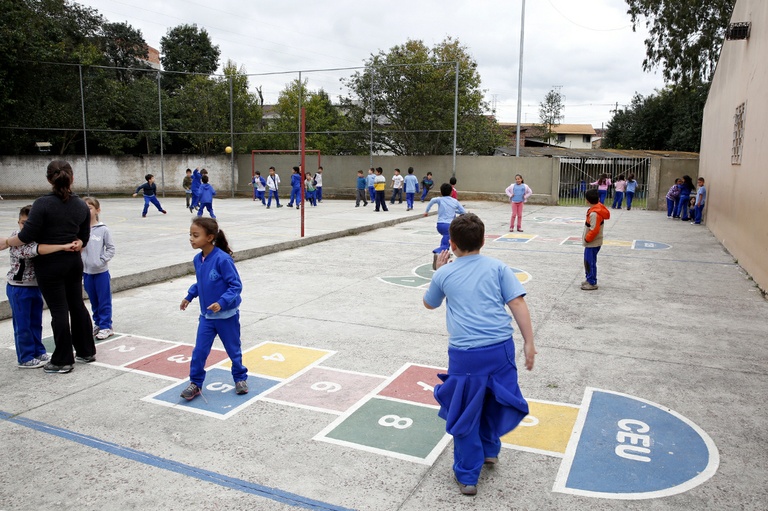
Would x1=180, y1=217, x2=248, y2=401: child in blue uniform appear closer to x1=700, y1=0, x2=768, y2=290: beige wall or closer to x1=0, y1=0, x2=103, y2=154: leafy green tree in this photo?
x1=700, y1=0, x2=768, y2=290: beige wall

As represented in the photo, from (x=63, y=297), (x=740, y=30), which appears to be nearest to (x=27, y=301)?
(x=63, y=297)

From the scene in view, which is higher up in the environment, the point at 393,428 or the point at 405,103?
the point at 405,103

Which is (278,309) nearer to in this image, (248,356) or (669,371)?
(248,356)

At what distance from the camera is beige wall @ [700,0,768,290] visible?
10602 millimetres

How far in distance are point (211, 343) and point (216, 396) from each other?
0.48m

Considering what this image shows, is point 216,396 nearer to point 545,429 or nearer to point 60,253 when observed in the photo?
point 60,253

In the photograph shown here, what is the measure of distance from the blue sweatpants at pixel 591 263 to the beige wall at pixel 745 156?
8.26 ft

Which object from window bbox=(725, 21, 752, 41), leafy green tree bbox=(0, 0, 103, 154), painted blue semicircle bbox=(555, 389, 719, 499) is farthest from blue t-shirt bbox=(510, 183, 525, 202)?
leafy green tree bbox=(0, 0, 103, 154)

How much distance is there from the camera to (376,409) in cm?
472

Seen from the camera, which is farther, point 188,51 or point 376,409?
point 188,51

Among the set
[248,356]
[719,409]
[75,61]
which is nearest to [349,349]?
[248,356]

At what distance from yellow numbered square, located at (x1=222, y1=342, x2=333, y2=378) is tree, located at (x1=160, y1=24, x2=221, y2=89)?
5041 centimetres

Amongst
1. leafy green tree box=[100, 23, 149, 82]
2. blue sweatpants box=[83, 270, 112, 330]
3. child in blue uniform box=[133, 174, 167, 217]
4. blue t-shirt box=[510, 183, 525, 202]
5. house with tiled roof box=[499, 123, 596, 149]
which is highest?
leafy green tree box=[100, 23, 149, 82]

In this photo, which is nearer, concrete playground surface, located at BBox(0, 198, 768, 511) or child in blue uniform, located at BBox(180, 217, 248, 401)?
concrete playground surface, located at BBox(0, 198, 768, 511)
